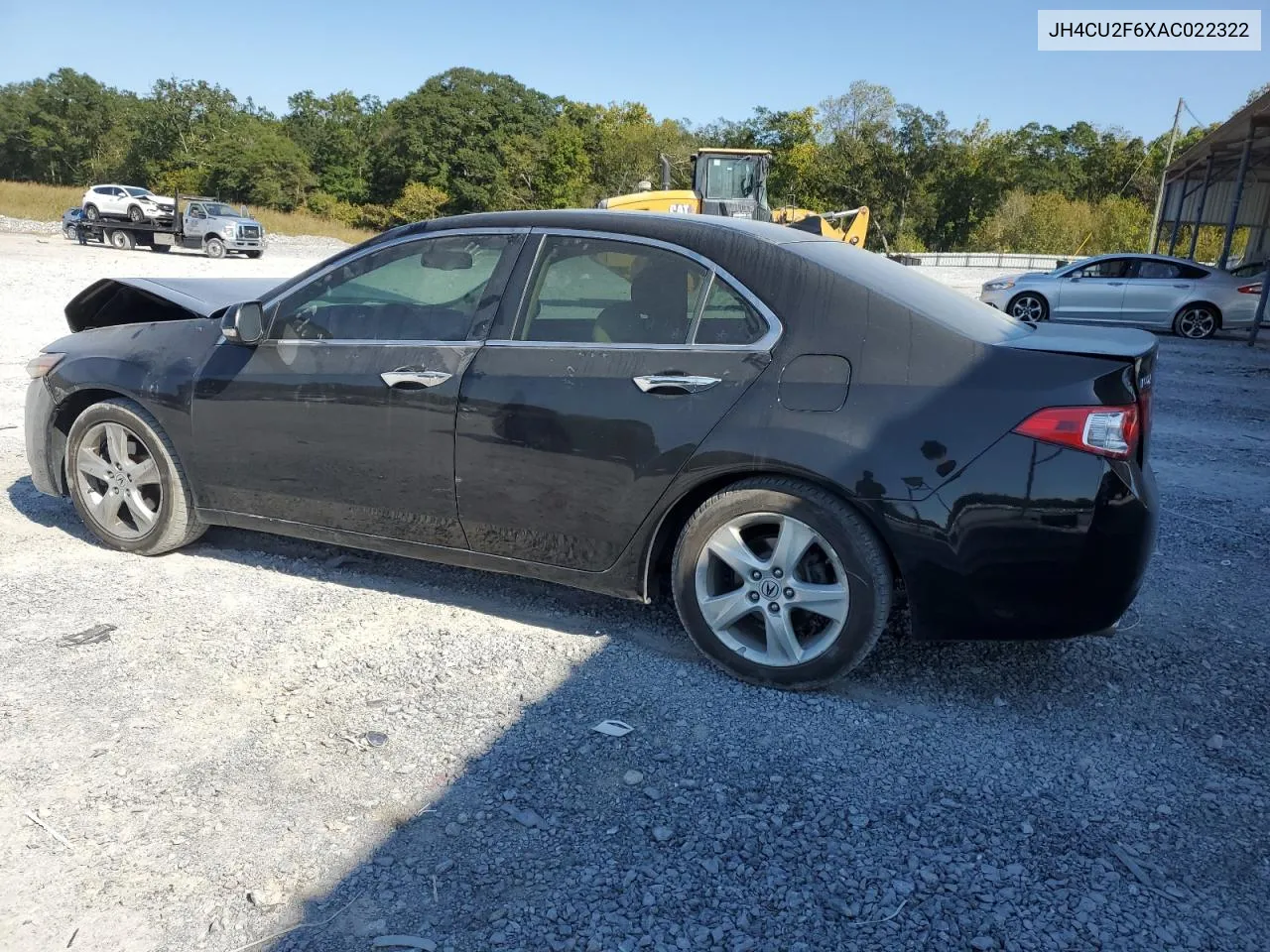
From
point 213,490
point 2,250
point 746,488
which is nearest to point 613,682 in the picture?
point 746,488

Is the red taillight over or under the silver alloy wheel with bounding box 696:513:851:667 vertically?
over

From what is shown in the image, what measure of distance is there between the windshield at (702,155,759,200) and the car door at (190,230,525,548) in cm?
1706

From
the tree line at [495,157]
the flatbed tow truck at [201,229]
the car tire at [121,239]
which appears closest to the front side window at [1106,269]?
the flatbed tow truck at [201,229]

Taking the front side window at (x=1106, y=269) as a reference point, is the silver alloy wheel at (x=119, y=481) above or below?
below

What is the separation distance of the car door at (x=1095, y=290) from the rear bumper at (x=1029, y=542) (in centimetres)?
1592

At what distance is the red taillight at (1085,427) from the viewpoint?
3.01 metres

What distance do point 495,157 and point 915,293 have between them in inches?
2917

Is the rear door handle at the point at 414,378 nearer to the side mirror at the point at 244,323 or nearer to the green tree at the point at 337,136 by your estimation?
the side mirror at the point at 244,323

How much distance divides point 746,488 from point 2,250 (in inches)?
1166

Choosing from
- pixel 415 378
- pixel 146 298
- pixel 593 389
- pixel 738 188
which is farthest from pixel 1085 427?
pixel 738 188

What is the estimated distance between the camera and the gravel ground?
7.72 ft

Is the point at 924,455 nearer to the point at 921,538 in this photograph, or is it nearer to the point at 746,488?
the point at 921,538

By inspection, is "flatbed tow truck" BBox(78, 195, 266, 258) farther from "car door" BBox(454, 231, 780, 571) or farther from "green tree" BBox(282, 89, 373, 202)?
"green tree" BBox(282, 89, 373, 202)

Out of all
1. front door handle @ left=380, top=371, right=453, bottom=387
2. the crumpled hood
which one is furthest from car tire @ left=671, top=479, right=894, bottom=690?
the crumpled hood
